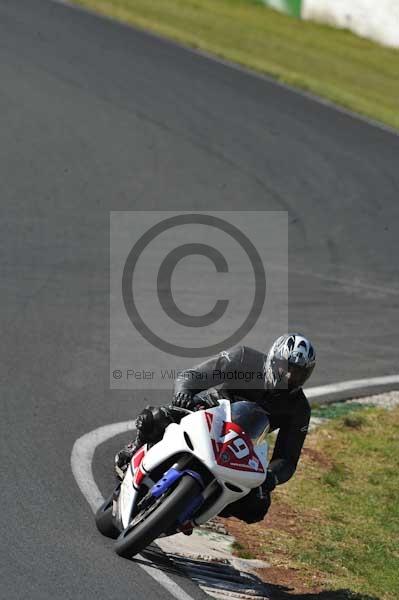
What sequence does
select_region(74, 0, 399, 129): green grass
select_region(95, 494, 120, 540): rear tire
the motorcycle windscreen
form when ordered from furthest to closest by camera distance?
1. select_region(74, 0, 399, 129): green grass
2. select_region(95, 494, 120, 540): rear tire
3. the motorcycle windscreen

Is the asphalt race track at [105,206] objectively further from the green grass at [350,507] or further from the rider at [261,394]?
the green grass at [350,507]

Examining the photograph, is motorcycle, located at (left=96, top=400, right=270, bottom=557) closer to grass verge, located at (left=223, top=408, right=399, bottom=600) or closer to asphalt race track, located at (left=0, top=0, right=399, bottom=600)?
asphalt race track, located at (left=0, top=0, right=399, bottom=600)

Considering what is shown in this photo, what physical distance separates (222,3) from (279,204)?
14.4 m

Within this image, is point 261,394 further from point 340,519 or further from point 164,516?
point 340,519

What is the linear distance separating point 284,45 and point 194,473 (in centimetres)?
2096

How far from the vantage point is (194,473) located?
20.8 feet

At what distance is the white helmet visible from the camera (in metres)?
6.73

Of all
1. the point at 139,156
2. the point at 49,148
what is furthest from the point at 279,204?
the point at 49,148

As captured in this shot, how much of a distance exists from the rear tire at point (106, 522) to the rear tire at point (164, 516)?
52 cm

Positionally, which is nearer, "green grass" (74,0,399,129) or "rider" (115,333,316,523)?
"rider" (115,333,316,523)

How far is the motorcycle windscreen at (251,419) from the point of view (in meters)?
6.55

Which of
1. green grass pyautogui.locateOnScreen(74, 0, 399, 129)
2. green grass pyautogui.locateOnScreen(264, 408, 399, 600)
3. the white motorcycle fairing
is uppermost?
green grass pyautogui.locateOnScreen(74, 0, 399, 129)

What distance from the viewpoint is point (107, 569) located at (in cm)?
636

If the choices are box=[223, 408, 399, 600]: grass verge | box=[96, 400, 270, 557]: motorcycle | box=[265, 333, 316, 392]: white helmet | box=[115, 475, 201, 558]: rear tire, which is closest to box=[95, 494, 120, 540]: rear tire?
box=[96, 400, 270, 557]: motorcycle
